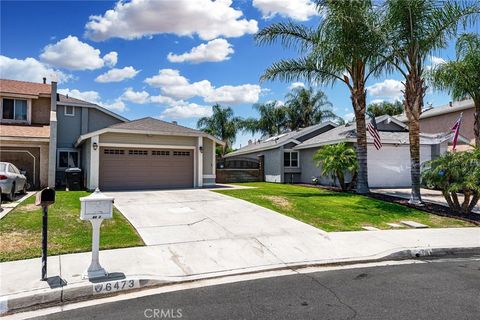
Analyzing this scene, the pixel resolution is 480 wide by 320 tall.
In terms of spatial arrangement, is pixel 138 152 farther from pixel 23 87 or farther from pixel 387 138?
pixel 387 138

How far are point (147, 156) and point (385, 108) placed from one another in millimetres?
33730

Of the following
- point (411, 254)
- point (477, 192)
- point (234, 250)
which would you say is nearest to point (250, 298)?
point (234, 250)

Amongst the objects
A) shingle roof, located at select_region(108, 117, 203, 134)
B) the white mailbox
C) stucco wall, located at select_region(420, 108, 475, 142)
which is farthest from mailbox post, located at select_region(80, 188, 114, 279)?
stucco wall, located at select_region(420, 108, 475, 142)

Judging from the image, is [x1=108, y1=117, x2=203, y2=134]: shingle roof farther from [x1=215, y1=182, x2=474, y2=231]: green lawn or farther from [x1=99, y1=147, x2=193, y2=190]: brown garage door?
[x1=215, y1=182, x2=474, y2=231]: green lawn

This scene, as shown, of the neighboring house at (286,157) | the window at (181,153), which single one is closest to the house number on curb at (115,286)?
the window at (181,153)

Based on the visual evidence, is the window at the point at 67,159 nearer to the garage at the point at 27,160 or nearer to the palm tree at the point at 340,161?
the garage at the point at 27,160

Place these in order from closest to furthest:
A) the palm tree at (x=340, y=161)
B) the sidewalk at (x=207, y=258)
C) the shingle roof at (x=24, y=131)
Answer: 1. the sidewalk at (x=207, y=258)
2. the shingle roof at (x=24, y=131)
3. the palm tree at (x=340, y=161)

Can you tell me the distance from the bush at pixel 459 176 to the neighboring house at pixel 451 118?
12368mm

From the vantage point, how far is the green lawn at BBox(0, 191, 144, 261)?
A: 6998 mm

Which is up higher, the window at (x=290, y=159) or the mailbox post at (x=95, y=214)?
the window at (x=290, y=159)

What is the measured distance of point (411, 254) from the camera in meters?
7.78

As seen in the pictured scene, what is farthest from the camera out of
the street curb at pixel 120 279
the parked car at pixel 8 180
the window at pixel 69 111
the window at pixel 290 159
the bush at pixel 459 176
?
the window at pixel 290 159

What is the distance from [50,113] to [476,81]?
22.6 meters

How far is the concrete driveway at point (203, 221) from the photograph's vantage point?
8.66m
